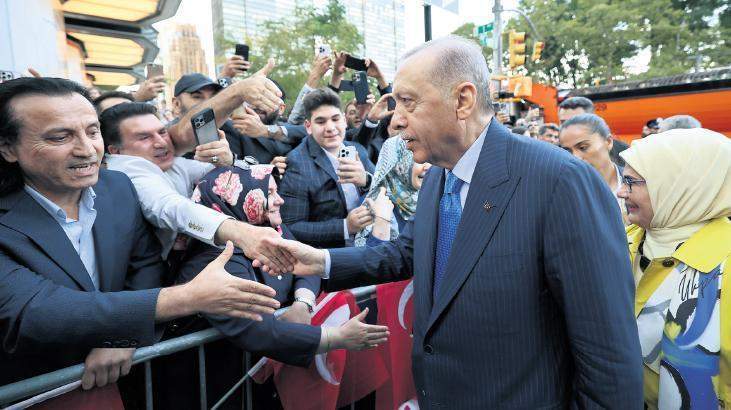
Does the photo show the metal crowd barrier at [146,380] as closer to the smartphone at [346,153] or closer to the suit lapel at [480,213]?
the suit lapel at [480,213]

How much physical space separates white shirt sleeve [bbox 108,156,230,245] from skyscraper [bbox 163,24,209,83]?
201 ft

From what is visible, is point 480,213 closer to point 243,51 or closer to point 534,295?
point 534,295

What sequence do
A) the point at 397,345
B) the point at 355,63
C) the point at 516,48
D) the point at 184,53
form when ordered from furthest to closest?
1. the point at 184,53
2. the point at 516,48
3. the point at 355,63
4. the point at 397,345

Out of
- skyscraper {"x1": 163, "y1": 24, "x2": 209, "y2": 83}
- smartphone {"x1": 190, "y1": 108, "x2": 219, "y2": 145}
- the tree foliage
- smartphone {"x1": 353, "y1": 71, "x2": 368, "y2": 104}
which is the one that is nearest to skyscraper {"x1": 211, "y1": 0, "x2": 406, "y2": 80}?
skyscraper {"x1": 163, "y1": 24, "x2": 209, "y2": 83}

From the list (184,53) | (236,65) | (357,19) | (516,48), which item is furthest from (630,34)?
(184,53)

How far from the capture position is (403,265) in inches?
85.0

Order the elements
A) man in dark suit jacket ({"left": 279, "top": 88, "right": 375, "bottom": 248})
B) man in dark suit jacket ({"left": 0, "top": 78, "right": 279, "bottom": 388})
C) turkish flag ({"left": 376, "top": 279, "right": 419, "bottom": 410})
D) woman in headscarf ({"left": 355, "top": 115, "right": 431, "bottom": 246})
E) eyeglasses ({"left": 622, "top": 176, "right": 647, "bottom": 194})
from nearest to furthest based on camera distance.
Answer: man in dark suit jacket ({"left": 0, "top": 78, "right": 279, "bottom": 388}) → eyeglasses ({"left": 622, "top": 176, "right": 647, "bottom": 194}) → turkish flag ({"left": 376, "top": 279, "right": 419, "bottom": 410}) → woman in headscarf ({"left": 355, "top": 115, "right": 431, "bottom": 246}) → man in dark suit jacket ({"left": 279, "top": 88, "right": 375, "bottom": 248})

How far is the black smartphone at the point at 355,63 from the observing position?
463cm

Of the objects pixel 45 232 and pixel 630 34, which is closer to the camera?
pixel 45 232

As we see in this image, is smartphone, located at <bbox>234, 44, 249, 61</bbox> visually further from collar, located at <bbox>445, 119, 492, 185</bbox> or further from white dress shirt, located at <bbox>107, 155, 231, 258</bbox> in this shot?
collar, located at <bbox>445, 119, 492, 185</bbox>

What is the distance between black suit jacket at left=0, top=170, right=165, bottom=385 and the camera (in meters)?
1.50

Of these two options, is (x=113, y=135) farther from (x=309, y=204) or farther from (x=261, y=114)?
(x=261, y=114)

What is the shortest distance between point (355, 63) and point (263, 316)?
328cm

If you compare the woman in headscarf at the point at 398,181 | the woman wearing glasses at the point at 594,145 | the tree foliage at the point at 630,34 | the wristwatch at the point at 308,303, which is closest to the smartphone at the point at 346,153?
the woman in headscarf at the point at 398,181
